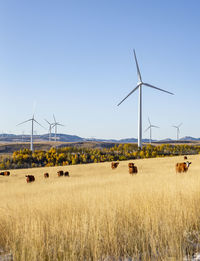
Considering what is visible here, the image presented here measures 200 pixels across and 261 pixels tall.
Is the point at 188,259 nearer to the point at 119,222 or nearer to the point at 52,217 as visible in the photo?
the point at 119,222

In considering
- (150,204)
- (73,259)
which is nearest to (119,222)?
(150,204)

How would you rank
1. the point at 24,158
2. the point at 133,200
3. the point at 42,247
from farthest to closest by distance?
the point at 24,158, the point at 133,200, the point at 42,247

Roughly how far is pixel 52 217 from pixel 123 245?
9.11 feet

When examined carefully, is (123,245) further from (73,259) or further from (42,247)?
(42,247)

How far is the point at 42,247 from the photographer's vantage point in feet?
14.8

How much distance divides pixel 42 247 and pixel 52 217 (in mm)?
2539

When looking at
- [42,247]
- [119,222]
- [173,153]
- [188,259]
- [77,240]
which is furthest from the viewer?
[173,153]

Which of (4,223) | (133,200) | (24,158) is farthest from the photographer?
(24,158)

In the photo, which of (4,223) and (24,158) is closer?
(4,223)

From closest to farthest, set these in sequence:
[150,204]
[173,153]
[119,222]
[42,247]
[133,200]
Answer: [42,247] → [119,222] → [150,204] → [133,200] → [173,153]

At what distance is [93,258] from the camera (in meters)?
4.28

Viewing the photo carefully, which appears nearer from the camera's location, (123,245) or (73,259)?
(73,259)

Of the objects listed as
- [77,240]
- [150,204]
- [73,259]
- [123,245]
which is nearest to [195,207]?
[150,204]

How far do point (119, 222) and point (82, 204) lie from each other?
253cm
